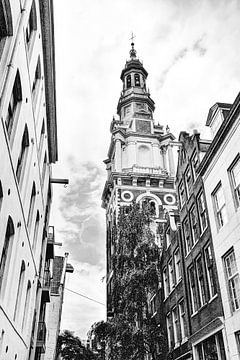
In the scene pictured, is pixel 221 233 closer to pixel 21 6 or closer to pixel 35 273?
pixel 35 273

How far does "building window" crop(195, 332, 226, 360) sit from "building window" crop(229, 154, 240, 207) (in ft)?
19.6

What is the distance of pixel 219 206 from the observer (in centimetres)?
1861

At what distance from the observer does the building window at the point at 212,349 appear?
672 inches

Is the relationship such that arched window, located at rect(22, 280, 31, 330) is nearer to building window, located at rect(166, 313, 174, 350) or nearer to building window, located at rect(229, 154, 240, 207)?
building window, located at rect(229, 154, 240, 207)

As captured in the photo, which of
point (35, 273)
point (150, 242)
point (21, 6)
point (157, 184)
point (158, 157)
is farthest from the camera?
point (158, 157)

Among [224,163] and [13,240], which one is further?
[224,163]

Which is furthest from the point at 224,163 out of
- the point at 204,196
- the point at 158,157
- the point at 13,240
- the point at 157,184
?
the point at 158,157

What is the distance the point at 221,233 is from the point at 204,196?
3.12m

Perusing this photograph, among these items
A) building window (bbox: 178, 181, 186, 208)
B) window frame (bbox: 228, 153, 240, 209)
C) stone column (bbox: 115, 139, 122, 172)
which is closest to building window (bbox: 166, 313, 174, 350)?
building window (bbox: 178, 181, 186, 208)

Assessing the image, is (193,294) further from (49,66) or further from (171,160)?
(171,160)

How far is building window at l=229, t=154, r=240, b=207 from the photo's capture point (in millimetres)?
16616

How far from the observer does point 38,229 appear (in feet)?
68.8

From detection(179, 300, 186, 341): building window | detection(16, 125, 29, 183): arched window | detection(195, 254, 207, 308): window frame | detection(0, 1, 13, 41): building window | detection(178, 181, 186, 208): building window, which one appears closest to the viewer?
detection(0, 1, 13, 41): building window

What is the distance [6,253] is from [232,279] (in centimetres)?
932
